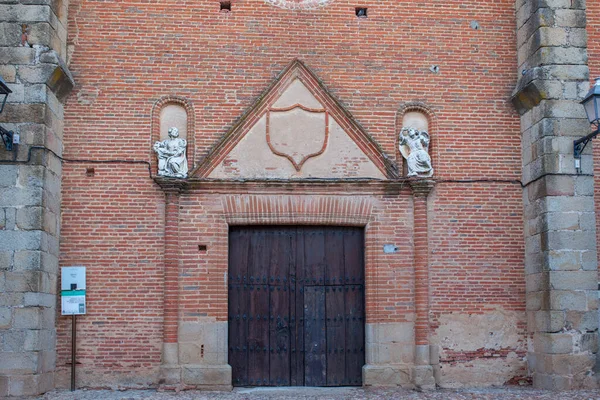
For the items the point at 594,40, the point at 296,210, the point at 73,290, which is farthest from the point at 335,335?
the point at 594,40

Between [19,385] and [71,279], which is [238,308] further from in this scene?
[19,385]

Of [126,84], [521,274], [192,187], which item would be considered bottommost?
[521,274]

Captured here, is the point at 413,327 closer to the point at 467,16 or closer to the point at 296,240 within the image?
the point at 296,240

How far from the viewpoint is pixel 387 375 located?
10555 millimetres

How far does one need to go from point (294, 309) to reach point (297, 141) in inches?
95.9

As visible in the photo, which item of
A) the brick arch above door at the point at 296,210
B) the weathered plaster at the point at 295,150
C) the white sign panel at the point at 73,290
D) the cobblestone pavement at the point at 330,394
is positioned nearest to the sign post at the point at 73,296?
the white sign panel at the point at 73,290

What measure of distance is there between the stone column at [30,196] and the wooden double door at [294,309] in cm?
Result: 254

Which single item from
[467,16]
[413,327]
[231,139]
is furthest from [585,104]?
[231,139]

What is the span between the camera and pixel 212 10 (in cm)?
1123

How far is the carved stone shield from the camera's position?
35.9 feet

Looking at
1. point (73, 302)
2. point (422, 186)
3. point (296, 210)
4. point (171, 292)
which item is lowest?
point (73, 302)

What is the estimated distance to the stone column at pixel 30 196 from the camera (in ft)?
31.1

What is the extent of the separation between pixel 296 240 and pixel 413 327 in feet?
6.84

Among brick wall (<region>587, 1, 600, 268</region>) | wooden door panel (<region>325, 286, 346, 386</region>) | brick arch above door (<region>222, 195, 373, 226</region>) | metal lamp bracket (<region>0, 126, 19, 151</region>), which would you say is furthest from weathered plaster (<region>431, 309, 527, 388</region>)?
metal lamp bracket (<region>0, 126, 19, 151</region>)
